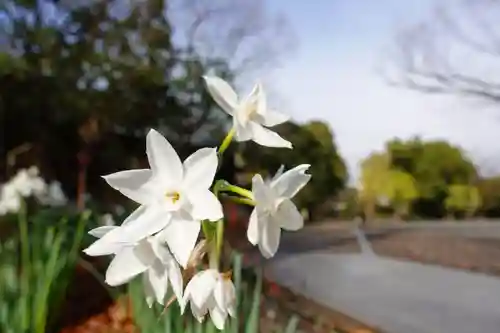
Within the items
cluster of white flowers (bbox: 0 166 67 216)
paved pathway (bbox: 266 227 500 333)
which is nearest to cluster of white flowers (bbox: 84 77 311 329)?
paved pathway (bbox: 266 227 500 333)

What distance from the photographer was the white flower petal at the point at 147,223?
0.43 metres

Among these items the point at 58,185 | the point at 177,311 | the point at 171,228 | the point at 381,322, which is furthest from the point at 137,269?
the point at 58,185

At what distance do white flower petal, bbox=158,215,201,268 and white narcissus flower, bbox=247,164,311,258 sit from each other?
0.13 feet

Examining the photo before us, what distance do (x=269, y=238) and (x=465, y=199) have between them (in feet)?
1.88

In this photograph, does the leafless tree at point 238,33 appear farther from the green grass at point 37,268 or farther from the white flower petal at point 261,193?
the white flower petal at point 261,193

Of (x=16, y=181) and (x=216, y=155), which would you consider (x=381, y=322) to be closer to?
(x=216, y=155)

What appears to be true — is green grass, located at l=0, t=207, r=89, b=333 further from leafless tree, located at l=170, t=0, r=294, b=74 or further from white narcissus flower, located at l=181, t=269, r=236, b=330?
white narcissus flower, located at l=181, t=269, r=236, b=330

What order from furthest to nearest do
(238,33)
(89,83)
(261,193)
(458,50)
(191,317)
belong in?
(89,83) → (238,33) → (458,50) → (191,317) → (261,193)

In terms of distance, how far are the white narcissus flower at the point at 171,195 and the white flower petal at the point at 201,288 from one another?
20mm

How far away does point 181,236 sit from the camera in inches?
17.1

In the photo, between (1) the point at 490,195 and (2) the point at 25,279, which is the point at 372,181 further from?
(2) the point at 25,279

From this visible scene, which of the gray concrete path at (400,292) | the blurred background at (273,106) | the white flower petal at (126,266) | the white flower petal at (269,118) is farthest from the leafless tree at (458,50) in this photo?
the white flower petal at (126,266)

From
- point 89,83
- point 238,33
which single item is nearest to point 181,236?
point 238,33

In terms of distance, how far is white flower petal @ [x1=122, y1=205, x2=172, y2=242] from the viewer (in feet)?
1.40
